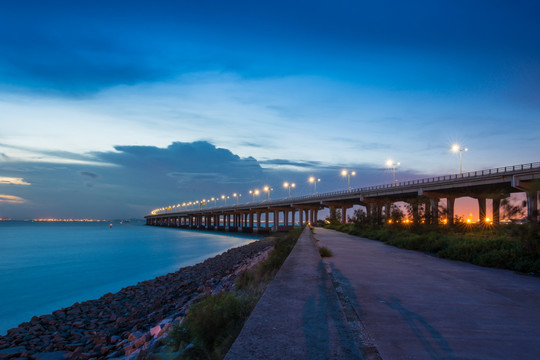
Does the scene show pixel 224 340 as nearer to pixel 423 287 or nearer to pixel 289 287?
pixel 289 287

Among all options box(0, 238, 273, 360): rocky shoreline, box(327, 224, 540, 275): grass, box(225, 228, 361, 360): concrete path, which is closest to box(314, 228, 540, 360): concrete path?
box(225, 228, 361, 360): concrete path

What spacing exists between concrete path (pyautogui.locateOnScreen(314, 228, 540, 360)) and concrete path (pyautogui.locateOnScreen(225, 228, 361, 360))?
30.4 inches

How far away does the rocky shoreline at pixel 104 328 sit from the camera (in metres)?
8.88

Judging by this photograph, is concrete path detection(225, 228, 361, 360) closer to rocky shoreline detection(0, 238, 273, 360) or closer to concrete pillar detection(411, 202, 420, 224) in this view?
rocky shoreline detection(0, 238, 273, 360)

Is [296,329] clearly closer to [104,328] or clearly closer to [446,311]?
[446,311]

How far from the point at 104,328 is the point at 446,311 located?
1011 centimetres

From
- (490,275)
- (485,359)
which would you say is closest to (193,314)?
(485,359)

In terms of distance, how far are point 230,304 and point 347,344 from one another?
101 inches

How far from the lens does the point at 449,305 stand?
668cm

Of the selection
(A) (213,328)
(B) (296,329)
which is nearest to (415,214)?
(A) (213,328)

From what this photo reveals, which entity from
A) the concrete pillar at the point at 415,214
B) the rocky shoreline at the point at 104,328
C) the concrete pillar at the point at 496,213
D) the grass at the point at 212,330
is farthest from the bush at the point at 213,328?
the concrete pillar at the point at 415,214

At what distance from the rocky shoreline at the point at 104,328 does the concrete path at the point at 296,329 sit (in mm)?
3503

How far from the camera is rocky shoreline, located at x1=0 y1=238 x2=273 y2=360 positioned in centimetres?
888

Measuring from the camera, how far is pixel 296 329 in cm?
389
